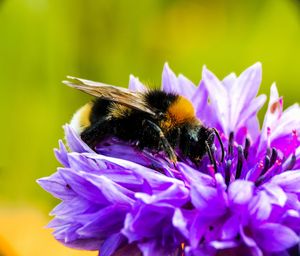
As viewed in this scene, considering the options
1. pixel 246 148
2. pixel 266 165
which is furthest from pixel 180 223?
pixel 246 148

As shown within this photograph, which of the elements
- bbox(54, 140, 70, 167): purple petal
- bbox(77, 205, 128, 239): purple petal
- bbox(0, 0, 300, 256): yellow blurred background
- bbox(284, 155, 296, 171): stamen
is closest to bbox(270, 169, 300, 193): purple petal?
bbox(284, 155, 296, 171): stamen

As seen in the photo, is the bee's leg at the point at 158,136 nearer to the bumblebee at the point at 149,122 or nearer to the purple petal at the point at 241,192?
the bumblebee at the point at 149,122

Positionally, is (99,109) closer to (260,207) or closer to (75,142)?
(75,142)

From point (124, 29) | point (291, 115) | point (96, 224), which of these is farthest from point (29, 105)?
point (96, 224)

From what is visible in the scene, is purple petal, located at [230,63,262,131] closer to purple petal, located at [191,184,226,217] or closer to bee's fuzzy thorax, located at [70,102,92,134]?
bee's fuzzy thorax, located at [70,102,92,134]

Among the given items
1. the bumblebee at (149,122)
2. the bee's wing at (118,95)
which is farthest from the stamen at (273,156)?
the bee's wing at (118,95)

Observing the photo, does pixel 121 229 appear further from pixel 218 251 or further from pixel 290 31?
pixel 290 31
